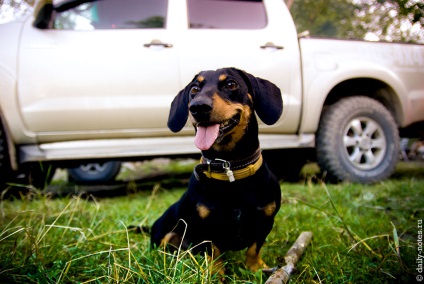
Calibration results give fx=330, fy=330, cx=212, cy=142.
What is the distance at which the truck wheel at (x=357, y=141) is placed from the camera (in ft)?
9.98

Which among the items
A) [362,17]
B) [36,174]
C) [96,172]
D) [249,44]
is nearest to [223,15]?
[249,44]

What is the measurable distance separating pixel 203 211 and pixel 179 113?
1.60 ft

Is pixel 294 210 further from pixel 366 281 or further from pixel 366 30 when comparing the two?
pixel 366 30

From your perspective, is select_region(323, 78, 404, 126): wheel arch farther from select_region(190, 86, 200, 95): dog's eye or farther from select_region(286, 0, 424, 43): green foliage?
select_region(190, 86, 200, 95): dog's eye

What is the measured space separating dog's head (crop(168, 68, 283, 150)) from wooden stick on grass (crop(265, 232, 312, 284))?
56cm

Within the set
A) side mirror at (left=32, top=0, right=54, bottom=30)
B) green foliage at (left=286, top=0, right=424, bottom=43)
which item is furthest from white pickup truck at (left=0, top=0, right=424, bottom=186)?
green foliage at (left=286, top=0, right=424, bottom=43)

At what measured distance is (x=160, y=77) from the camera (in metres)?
2.85

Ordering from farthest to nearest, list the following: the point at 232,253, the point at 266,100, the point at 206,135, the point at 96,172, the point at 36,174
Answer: the point at 96,172
the point at 36,174
the point at 232,253
the point at 266,100
the point at 206,135

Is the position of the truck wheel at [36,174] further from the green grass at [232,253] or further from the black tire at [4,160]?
the green grass at [232,253]

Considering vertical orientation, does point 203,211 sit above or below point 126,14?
below

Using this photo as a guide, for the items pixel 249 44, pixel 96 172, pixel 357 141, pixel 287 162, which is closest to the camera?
pixel 249 44

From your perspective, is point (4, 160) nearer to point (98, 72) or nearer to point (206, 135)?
point (98, 72)

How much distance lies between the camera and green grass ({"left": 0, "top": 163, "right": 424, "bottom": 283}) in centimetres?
127

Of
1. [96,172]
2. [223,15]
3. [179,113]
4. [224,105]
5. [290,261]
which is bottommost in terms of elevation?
[96,172]
